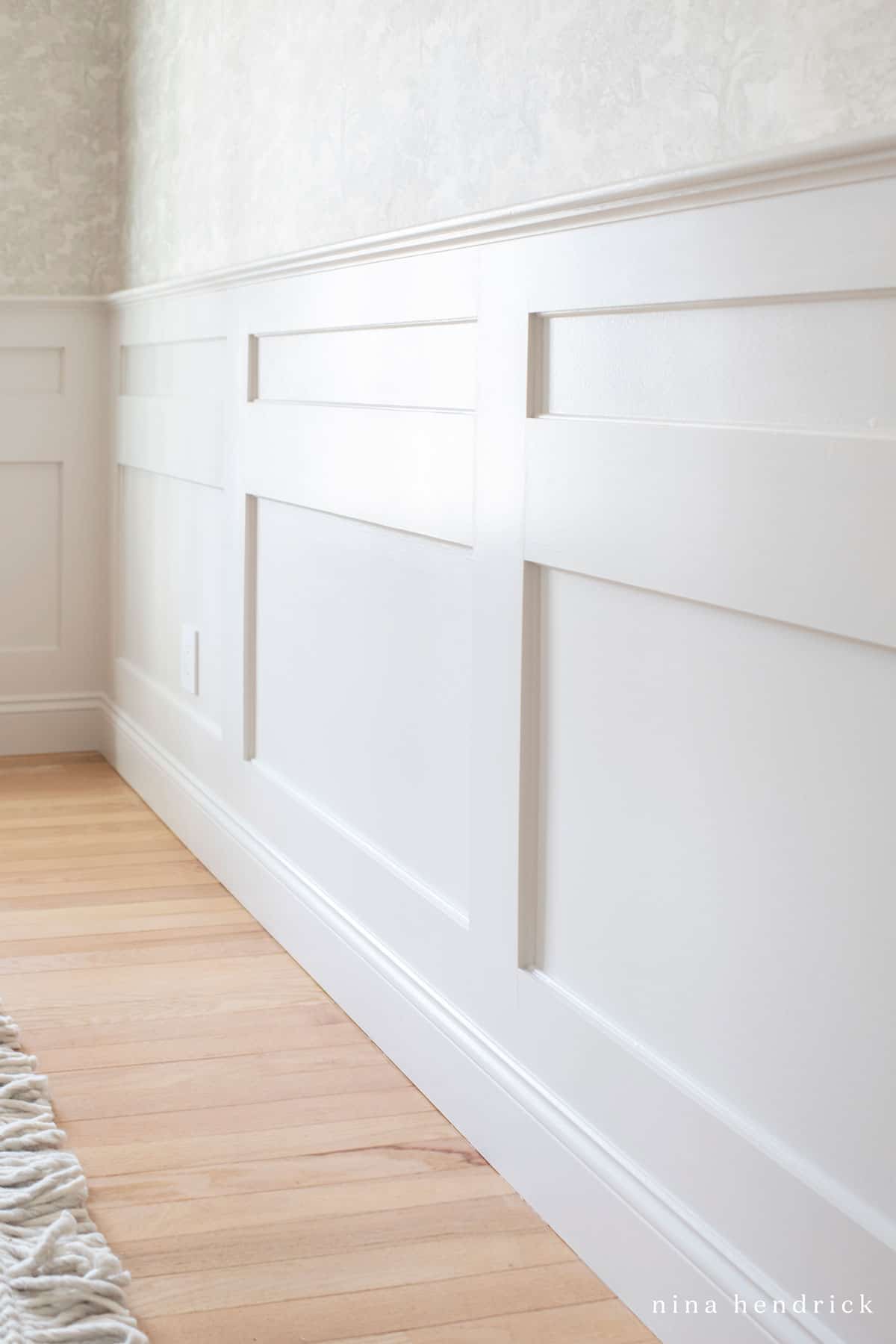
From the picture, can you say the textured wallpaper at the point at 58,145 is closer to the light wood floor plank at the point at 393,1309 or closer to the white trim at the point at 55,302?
the white trim at the point at 55,302

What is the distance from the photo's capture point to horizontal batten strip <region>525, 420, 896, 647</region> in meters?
A: 1.02

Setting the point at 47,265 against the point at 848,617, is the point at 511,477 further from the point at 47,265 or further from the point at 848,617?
the point at 47,265

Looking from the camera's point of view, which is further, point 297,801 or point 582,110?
point 297,801

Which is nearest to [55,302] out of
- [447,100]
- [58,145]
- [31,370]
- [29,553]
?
[31,370]

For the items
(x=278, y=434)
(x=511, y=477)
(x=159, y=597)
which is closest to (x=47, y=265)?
(x=159, y=597)

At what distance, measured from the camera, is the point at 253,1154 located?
5.27 ft

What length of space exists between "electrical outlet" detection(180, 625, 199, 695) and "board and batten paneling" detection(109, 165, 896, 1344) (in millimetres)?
642

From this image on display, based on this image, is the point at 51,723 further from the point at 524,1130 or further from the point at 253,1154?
the point at 524,1130

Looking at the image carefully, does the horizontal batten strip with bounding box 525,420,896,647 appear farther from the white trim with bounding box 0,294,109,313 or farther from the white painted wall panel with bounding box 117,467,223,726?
the white trim with bounding box 0,294,109,313

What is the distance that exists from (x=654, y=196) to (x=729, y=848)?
533 millimetres

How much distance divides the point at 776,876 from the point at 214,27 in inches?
80.1

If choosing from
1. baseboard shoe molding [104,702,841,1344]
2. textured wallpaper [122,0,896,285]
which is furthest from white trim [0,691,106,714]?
baseboard shoe molding [104,702,841,1344]

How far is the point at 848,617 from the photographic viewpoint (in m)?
1.03

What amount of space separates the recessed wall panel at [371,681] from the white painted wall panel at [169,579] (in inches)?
11.7
